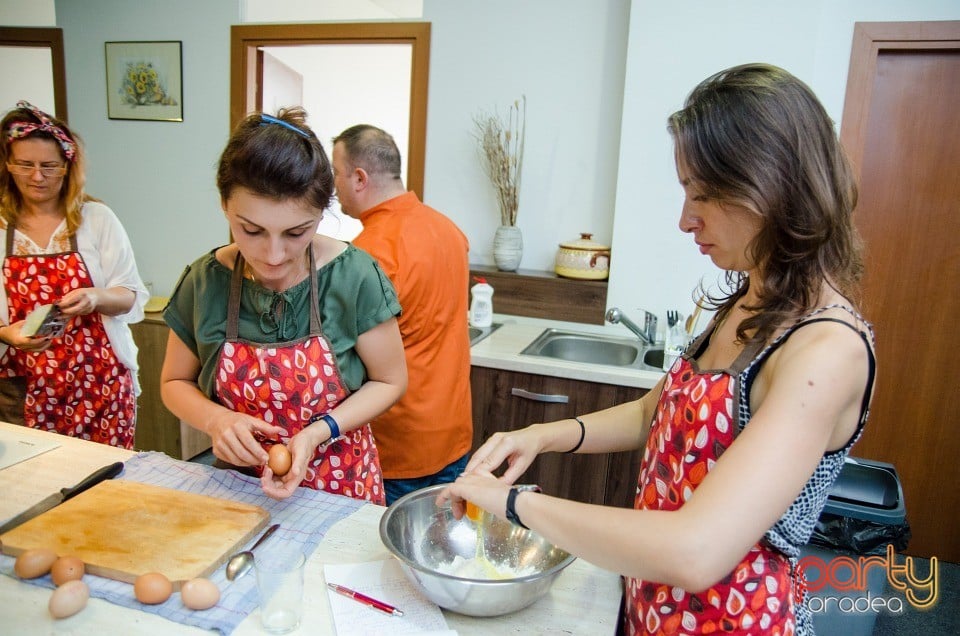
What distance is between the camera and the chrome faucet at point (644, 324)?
2678 millimetres

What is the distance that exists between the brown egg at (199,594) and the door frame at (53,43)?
12.6 feet

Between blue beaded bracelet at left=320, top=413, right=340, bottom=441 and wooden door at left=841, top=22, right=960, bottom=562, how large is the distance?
2419mm

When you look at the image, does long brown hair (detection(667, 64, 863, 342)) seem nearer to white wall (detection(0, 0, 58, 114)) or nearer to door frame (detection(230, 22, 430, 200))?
door frame (detection(230, 22, 430, 200))

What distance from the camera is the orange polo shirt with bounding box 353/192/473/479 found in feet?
6.82

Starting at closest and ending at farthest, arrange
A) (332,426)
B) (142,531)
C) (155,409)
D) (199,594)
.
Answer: (199,594) < (142,531) < (332,426) < (155,409)

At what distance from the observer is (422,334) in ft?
6.95

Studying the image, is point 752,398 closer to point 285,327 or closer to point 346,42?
point 285,327

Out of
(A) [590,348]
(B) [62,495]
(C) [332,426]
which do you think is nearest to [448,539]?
(C) [332,426]

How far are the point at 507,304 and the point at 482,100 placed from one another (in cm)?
101

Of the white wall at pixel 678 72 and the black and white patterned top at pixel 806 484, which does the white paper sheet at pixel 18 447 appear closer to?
the black and white patterned top at pixel 806 484

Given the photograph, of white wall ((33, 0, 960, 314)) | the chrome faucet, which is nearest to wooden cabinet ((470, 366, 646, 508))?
the chrome faucet

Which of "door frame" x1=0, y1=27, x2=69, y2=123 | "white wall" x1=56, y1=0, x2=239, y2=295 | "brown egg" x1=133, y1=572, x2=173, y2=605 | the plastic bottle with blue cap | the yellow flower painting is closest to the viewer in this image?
"brown egg" x1=133, y1=572, x2=173, y2=605

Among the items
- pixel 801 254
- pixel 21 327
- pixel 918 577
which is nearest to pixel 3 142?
pixel 21 327

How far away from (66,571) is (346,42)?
2917 mm
